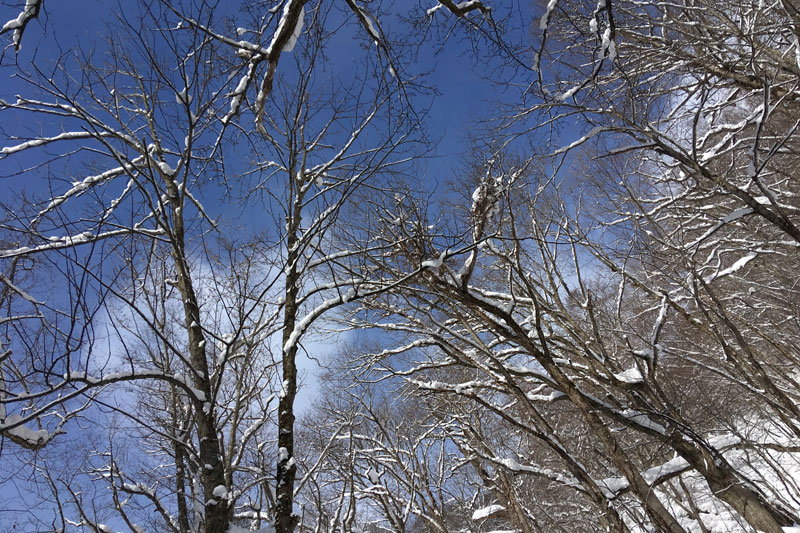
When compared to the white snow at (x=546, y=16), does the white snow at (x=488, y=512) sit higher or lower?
lower

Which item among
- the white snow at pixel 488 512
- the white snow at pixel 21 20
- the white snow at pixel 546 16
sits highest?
the white snow at pixel 21 20

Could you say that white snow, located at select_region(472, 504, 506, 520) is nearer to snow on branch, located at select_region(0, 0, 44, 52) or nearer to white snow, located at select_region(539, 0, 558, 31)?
white snow, located at select_region(539, 0, 558, 31)

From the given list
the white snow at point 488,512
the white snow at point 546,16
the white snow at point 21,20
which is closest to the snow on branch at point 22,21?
the white snow at point 21,20

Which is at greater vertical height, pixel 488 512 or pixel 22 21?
pixel 22 21

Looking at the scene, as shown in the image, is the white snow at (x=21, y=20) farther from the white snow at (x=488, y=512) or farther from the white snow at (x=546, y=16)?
the white snow at (x=488, y=512)

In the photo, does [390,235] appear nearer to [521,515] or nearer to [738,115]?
[521,515]

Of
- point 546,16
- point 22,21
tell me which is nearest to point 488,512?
point 546,16

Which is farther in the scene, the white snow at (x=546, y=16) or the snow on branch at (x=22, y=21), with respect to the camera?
the white snow at (x=546, y=16)

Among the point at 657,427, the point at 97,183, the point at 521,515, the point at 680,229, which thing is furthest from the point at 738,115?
the point at 97,183

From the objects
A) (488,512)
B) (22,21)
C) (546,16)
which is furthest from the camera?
(488,512)

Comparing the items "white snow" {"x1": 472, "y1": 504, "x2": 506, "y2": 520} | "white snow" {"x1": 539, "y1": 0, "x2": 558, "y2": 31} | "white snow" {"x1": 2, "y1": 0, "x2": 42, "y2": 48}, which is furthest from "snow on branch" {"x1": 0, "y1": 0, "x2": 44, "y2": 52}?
"white snow" {"x1": 472, "y1": 504, "x2": 506, "y2": 520}

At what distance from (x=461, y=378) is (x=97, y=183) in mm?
8637

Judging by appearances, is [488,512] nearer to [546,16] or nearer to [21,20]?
[546,16]

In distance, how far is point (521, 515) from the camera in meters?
6.36
